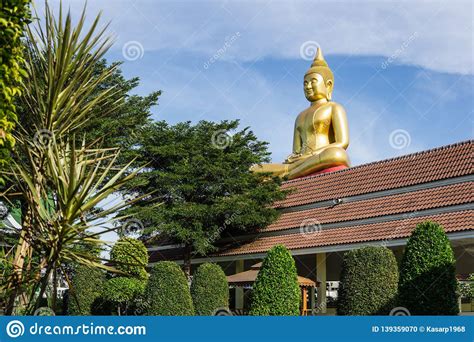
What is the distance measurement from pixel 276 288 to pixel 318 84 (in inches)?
664

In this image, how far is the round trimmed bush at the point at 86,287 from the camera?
18483 millimetres

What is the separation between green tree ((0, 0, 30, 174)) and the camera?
6.16 meters

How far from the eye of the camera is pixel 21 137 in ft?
22.6

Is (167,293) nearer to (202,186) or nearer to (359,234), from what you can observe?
(359,234)


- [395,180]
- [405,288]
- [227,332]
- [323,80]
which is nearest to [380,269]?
[405,288]

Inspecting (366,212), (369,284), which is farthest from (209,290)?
(366,212)

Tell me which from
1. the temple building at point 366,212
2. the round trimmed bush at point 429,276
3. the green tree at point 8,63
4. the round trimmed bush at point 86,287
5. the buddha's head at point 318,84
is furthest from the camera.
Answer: the buddha's head at point 318,84

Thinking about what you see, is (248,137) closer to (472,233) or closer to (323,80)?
(323,80)

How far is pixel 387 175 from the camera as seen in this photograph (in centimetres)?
2128

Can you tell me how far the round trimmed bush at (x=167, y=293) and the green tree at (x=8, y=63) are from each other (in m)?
9.75

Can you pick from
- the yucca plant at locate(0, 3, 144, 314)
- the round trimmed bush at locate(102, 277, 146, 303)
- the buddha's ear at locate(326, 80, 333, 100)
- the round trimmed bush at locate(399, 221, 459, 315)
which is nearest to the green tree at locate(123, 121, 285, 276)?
the round trimmed bush at locate(102, 277, 146, 303)

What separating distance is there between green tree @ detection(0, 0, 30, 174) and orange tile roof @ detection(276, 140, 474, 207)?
49.3 ft

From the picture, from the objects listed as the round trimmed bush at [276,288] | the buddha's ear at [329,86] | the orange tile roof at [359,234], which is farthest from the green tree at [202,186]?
the round trimmed bush at [276,288]

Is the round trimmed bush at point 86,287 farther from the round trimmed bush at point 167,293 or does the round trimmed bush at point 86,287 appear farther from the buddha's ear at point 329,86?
the buddha's ear at point 329,86
